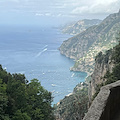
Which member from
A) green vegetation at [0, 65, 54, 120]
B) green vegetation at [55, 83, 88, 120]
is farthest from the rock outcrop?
green vegetation at [55, 83, 88, 120]

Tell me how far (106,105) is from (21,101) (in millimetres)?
12288

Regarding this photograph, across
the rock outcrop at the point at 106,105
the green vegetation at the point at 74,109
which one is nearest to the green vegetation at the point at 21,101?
the green vegetation at the point at 74,109

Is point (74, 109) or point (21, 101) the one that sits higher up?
point (21, 101)

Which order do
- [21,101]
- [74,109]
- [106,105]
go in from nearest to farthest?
[106,105], [21,101], [74,109]

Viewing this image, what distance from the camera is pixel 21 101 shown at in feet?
55.9

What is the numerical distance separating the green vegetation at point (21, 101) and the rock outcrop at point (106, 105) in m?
9.12

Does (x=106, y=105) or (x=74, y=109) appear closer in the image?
(x=106, y=105)

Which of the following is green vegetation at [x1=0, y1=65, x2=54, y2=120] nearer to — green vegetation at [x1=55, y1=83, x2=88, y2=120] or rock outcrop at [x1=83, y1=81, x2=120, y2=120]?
green vegetation at [x1=55, y1=83, x2=88, y2=120]

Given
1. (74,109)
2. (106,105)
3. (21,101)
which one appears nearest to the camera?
(106,105)

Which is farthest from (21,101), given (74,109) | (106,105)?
(106,105)

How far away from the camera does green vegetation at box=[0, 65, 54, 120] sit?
48.3 feet

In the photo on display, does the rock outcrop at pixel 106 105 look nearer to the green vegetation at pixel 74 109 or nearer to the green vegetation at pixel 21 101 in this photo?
the green vegetation at pixel 21 101

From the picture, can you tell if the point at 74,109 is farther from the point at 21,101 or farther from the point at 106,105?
the point at 106,105

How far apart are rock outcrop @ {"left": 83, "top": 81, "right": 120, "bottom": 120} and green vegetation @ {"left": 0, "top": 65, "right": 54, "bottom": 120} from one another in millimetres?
9122
